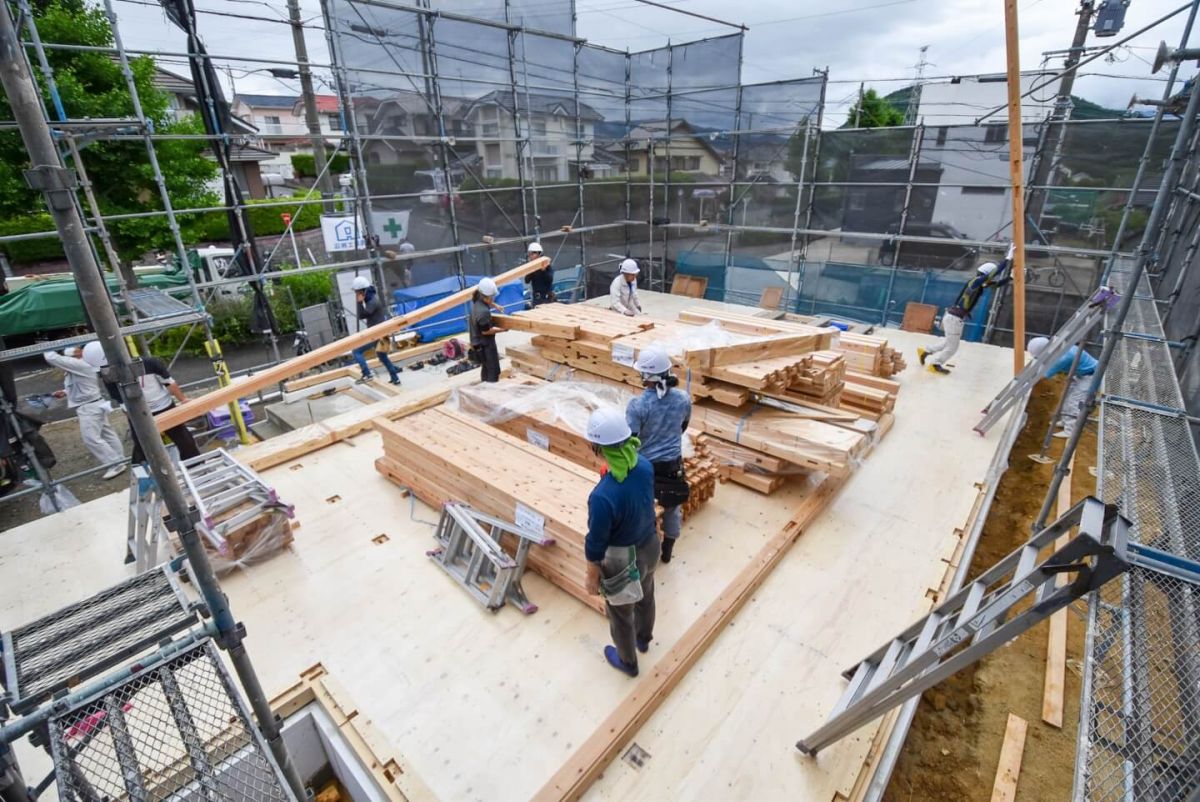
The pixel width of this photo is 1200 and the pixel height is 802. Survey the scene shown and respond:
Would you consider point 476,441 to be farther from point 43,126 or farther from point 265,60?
point 265,60

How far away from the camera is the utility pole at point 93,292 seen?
1804 mm

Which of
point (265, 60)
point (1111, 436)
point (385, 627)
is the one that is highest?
point (265, 60)

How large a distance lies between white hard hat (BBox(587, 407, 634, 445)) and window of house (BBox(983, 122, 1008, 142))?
38.9ft

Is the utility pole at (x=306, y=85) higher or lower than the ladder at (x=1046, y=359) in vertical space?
higher

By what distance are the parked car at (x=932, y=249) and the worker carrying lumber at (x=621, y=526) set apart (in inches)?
443

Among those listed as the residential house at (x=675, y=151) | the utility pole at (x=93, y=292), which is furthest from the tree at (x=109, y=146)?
the residential house at (x=675, y=151)

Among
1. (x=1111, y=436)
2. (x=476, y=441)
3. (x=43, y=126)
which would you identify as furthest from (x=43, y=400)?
(x=1111, y=436)

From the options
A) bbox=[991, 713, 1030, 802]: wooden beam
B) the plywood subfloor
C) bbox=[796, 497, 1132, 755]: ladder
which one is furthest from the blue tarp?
bbox=[991, 713, 1030, 802]: wooden beam

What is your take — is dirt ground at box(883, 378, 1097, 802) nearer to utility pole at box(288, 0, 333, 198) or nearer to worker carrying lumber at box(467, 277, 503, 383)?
worker carrying lumber at box(467, 277, 503, 383)

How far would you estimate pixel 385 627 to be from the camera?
4355 millimetres

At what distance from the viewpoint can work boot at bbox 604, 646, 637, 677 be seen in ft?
12.6

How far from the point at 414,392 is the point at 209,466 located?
3066 millimetres

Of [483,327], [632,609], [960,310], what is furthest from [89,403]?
[960,310]

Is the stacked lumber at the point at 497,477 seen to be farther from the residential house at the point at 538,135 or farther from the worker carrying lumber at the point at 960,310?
the residential house at the point at 538,135
